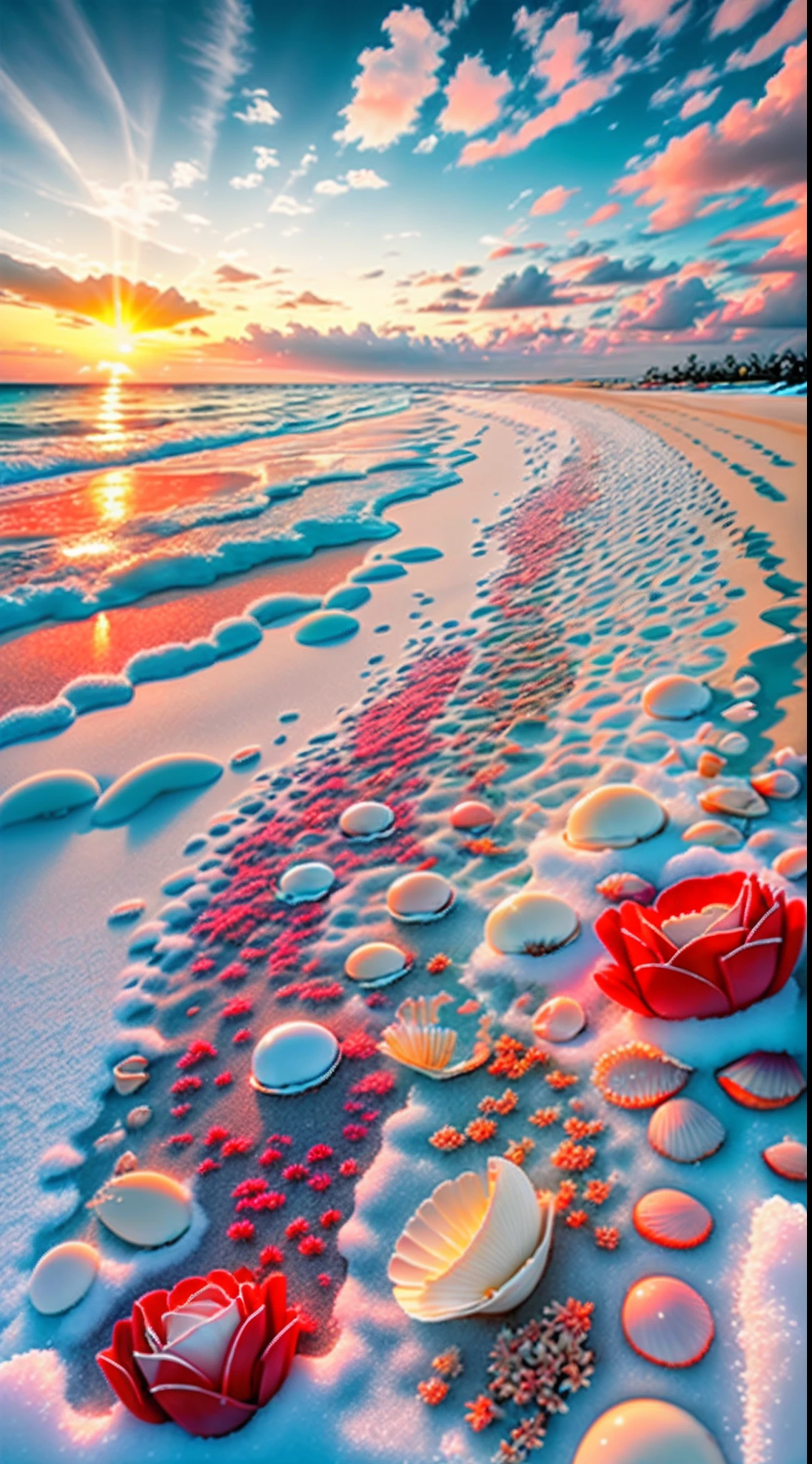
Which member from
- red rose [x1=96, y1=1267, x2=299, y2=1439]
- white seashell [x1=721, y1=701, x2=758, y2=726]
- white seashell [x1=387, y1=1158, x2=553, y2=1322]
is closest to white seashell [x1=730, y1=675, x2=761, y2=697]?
white seashell [x1=721, y1=701, x2=758, y2=726]

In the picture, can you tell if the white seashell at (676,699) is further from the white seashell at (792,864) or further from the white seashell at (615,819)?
the white seashell at (792,864)

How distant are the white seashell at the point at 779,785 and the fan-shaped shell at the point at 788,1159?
1280mm

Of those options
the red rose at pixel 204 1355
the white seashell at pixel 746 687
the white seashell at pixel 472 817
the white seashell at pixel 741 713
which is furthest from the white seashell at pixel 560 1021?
the white seashell at pixel 746 687

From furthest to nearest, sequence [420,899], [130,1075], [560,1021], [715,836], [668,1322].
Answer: [420,899] < [715,836] < [130,1075] < [560,1021] < [668,1322]

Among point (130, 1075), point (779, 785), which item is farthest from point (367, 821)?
point (779, 785)

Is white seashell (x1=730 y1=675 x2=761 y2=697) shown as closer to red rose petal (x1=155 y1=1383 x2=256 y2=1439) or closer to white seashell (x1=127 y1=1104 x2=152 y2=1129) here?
white seashell (x1=127 y1=1104 x2=152 y2=1129)

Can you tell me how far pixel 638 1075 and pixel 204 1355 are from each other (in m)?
1.10

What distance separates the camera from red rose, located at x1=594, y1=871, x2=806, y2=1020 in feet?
5.51

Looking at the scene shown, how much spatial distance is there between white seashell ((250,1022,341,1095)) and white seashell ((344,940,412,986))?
244mm

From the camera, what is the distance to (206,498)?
11.5 m

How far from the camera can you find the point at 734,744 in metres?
2.87

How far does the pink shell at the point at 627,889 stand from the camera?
2.37 meters

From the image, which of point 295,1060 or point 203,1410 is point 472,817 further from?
point 203,1410

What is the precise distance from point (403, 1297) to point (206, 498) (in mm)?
11637
